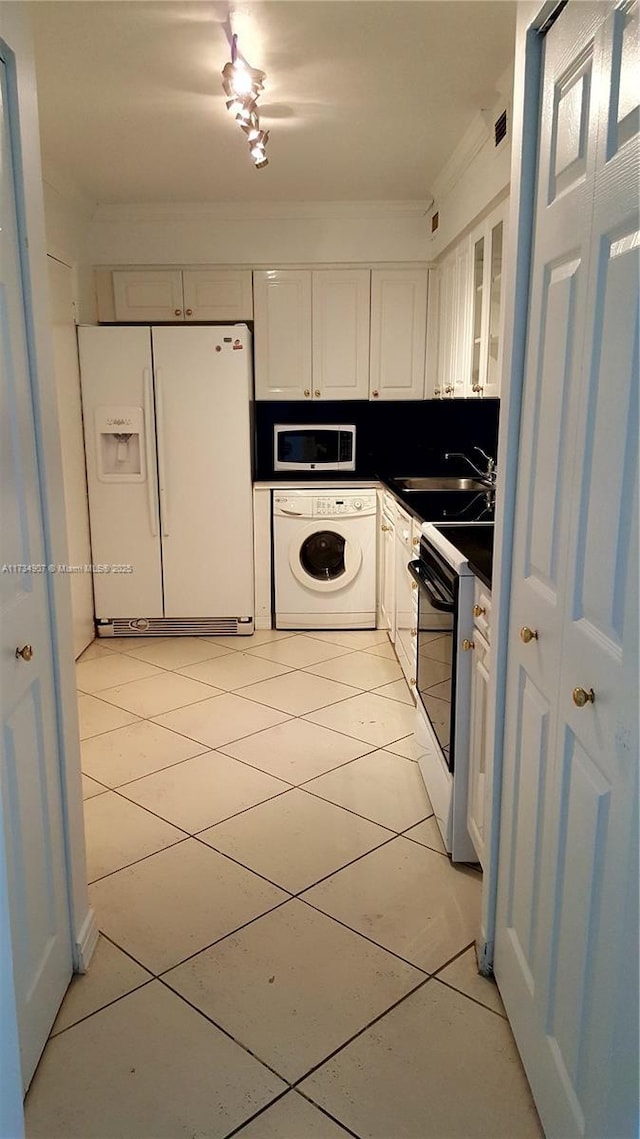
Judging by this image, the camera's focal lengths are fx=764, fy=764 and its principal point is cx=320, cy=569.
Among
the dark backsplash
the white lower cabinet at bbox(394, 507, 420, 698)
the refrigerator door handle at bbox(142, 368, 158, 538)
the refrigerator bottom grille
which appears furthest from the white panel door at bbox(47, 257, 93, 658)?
the white lower cabinet at bbox(394, 507, 420, 698)

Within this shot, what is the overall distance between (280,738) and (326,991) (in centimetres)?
142

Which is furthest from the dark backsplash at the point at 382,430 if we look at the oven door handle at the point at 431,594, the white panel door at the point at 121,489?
the oven door handle at the point at 431,594

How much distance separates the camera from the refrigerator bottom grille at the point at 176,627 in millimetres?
4598

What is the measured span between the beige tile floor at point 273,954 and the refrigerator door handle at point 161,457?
1.38 meters

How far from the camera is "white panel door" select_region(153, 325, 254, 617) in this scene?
4250 millimetres

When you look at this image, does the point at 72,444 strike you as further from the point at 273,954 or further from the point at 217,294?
the point at 273,954

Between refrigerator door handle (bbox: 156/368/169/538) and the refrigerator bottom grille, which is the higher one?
refrigerator door handle (bbox: 156/368/169/538)

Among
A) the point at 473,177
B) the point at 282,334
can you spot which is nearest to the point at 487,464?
the point at 282,334

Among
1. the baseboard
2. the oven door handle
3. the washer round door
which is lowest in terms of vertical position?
the baseboard

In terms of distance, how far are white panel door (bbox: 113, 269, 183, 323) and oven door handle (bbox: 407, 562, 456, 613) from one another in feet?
8.97

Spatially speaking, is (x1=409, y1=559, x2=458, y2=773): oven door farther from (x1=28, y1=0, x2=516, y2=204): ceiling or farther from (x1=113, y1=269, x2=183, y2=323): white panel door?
(x1=113, y1=269, x2=183, y2=323): white panel door

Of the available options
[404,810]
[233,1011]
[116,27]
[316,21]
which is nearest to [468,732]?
[404,810]

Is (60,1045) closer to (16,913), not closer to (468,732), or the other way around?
(16,913)

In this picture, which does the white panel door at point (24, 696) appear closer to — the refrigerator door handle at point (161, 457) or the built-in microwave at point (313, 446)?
the refrigerator door handle at point (161, 457)
